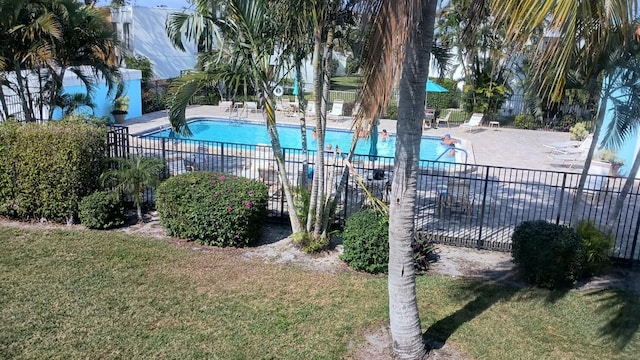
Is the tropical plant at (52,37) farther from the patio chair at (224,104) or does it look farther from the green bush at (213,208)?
the patio chair at (224,104)

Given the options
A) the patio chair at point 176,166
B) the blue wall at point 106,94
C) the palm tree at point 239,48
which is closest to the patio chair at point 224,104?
the blue wall at point 106,94

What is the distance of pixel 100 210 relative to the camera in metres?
9.77

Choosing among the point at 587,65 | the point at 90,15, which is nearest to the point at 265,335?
the point at 587,65

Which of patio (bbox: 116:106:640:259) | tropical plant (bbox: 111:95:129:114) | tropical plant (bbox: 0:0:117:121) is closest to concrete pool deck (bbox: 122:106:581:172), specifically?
patio (bbox: 116:106:640:259)

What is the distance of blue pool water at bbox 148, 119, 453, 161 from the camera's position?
2062 centimetres

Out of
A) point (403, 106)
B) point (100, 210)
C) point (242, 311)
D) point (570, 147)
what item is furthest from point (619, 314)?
point (570, 147)

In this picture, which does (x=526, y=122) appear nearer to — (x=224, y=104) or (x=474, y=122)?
(x=474, y=122)

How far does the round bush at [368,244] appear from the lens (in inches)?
322

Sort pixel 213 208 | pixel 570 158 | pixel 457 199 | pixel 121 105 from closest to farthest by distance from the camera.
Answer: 1. pixel 213 208
2. pixel 457 199
3. pixel 570 158
4. pixel 121 105

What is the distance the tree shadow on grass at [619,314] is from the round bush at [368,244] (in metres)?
2.99

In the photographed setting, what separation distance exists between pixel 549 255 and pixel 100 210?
7.46 meters

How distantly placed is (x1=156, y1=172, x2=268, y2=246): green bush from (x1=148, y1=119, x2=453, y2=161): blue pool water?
11.3m

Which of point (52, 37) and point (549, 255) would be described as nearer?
point (549, 255)

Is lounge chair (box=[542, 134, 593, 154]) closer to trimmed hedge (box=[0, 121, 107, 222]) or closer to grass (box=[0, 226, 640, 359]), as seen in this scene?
grass (box=[0, 226, 640, 359])
